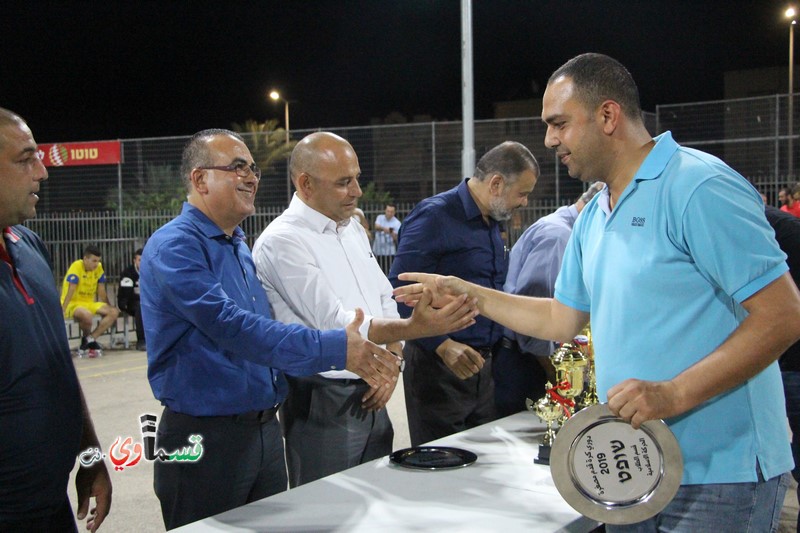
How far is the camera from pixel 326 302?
3115 mm

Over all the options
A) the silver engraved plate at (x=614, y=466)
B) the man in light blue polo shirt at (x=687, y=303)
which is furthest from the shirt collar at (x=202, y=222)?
the silver engraved plate at (x=614, y=466)

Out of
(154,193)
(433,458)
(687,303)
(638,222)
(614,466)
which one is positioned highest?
(154,193)

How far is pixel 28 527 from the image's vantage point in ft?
7.30

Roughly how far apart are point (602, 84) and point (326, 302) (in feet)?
4.97

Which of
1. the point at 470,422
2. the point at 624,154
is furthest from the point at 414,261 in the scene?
the point at 624,154

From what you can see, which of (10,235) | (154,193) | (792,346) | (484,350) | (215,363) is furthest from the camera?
(154,193)

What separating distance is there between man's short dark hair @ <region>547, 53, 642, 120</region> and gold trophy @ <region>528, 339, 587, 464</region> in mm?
1403

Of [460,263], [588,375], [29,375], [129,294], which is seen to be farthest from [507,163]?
[129,294]

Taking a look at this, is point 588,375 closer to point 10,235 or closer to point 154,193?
point 10,235

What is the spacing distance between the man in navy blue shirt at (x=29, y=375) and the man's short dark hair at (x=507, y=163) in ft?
8.16

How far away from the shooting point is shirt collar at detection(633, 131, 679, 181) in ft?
6.22

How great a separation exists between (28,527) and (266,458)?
0.88 metres

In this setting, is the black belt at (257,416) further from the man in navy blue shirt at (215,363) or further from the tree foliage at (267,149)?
the tree foliage at (267,149)

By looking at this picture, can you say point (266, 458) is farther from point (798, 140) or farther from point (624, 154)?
point (798, 140)
